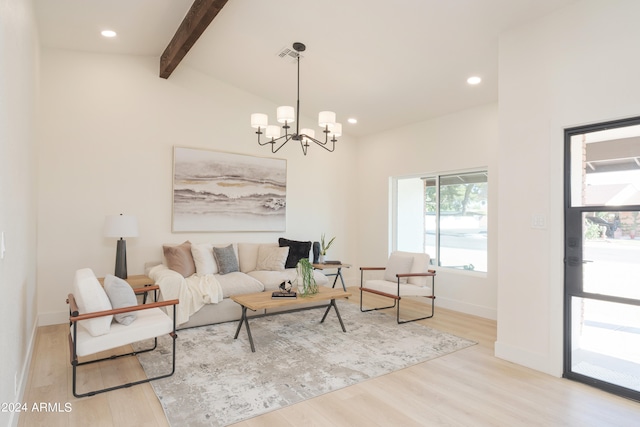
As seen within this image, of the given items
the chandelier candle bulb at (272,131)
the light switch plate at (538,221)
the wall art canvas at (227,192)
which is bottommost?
the light switch plate at (538,221)

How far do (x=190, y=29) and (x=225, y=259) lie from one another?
2832 mm

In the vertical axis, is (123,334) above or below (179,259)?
below

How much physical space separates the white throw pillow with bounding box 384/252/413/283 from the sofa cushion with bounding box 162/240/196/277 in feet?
8.98

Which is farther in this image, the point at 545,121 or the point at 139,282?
the point at 139,282

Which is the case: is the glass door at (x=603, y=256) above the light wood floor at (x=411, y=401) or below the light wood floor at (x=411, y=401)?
above

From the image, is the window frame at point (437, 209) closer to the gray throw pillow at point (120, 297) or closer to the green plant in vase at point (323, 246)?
the green plant in vase at point (323, 246)

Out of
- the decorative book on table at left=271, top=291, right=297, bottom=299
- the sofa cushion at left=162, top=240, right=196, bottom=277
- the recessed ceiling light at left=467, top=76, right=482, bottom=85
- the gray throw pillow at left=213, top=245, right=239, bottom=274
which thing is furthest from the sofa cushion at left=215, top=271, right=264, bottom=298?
the recessed ceiling light at left=467, top=76, right=482, bottom=85

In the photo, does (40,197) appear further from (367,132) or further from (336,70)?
(367,132)

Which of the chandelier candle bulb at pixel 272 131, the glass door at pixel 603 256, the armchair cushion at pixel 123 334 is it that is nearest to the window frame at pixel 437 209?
the glass door at pixel 603 256

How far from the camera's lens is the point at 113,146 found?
4605 mm

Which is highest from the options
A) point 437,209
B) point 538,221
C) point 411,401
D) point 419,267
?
point 437,209

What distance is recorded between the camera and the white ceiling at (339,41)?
333 cm

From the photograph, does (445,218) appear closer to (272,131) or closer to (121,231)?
(272,131)

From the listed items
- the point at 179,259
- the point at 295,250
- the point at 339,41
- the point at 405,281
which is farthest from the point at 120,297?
the point at 405,281
